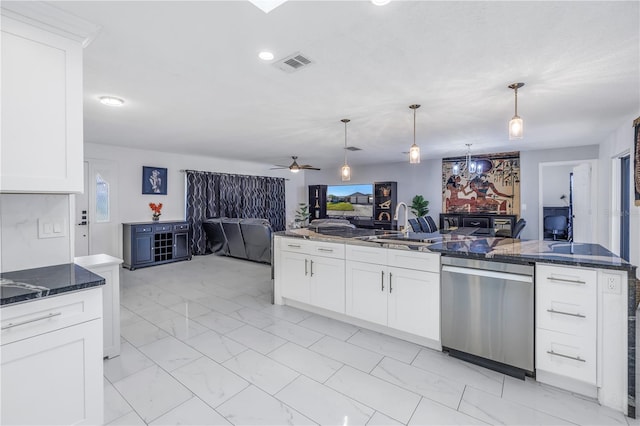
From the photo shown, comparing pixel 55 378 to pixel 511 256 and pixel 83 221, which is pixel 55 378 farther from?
pixel 83 221

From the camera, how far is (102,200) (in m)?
5.79

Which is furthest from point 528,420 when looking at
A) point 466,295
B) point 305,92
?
point 305,92

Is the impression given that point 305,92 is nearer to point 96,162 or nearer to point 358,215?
point 96,162

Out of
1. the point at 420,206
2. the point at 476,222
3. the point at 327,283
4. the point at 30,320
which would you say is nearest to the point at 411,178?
the point at 420,206

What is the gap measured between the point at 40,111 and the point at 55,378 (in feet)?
4.72

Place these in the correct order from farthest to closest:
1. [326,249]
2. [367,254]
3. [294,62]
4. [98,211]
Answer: [98,211]
[326,249]
[367,254]
[294,62]

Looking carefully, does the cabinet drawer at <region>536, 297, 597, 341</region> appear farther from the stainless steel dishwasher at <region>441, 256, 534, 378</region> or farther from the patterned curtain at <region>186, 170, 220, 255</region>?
the patterned curtain at <region>186, 170, 220, 255</region>

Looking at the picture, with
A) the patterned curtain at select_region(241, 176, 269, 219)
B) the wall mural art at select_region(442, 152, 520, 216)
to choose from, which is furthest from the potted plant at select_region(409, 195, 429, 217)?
the patterned curtain at select_region(241, 176, 269, 219)

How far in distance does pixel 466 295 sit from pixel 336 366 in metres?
1.16

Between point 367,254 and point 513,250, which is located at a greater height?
point 513,250

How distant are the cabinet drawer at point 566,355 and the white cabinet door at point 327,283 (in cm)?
165

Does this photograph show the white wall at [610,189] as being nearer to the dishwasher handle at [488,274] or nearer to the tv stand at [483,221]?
the tv stand at [483,221]

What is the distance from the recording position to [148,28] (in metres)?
1.90

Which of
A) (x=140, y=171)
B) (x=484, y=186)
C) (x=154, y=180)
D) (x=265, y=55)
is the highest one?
(x=265, y=55)
